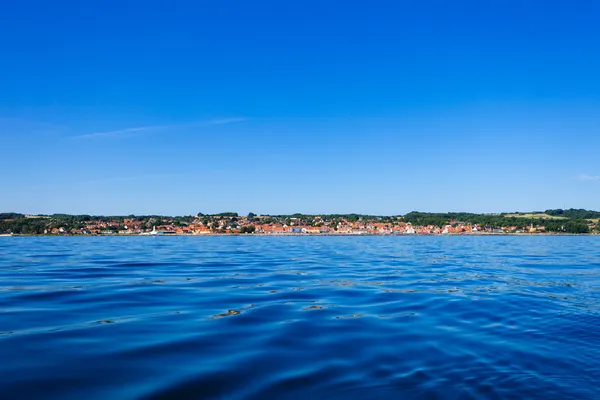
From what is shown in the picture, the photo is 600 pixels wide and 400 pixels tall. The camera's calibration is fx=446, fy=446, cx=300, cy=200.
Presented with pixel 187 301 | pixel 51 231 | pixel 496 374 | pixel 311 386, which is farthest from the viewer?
pixel 51 231

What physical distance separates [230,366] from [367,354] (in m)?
2.35

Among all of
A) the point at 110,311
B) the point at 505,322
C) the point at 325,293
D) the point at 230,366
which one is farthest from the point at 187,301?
the point at 505,322

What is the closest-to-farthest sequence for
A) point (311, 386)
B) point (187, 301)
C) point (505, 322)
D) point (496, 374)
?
point (311, 386)
point (496, 374)
point (505, 322)
point (187, 301)

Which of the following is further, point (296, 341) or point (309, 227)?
point (309, 227)

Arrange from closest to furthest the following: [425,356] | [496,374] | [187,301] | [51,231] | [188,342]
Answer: [496,374]
[425,356]
[188,342]
[187,301]
[51,231]

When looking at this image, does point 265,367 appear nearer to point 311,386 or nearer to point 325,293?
point 311,386

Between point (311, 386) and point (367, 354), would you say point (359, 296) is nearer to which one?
point (367, 354)

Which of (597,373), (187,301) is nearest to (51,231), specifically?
(187,301)

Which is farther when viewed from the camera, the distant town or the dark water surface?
the distant town

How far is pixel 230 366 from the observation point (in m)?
6.89

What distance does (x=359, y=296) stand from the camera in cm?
1406

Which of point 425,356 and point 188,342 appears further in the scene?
point 188,342

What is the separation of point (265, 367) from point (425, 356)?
2.72 metres

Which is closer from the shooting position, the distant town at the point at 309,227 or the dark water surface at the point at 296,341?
the dark water surface at the point at 296,341
